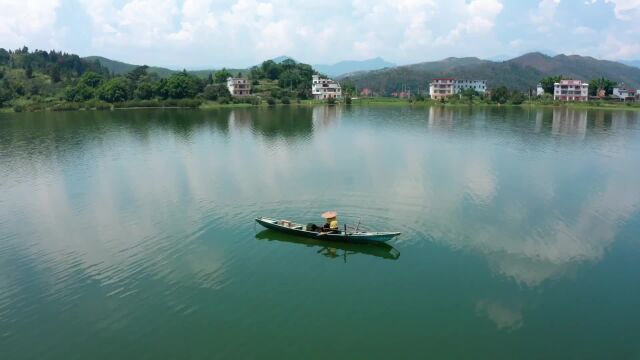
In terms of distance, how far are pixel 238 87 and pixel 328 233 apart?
116031mm

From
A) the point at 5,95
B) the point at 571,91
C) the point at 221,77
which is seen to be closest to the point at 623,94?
the point at 571,91

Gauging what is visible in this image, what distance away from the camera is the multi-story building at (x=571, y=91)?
13238 centimetres

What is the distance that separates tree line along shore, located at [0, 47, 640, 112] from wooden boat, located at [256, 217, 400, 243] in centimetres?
9710

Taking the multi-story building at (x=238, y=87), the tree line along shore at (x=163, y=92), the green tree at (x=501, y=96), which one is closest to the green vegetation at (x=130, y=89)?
the tree line along shore at (x=163, y=92)

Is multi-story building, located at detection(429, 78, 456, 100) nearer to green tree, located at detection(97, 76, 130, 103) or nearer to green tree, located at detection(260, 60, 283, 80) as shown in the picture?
green tree, located at detection(260, 60, 283, 80)

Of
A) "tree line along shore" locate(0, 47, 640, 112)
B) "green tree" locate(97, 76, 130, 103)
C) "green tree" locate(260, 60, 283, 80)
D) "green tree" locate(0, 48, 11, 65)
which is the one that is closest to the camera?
"tree line along shore" locate(0, 47, 640, 112)

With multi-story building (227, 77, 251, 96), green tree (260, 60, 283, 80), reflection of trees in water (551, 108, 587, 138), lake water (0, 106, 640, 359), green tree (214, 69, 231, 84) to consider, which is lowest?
lake water (0, 106, 640, 359)

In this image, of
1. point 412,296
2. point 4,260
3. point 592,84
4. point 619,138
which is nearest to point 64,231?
point 4,260

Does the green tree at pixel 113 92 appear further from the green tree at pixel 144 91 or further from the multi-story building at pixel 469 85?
the multi-story building at pixel 469 85

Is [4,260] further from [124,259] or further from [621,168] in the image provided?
[621,168]

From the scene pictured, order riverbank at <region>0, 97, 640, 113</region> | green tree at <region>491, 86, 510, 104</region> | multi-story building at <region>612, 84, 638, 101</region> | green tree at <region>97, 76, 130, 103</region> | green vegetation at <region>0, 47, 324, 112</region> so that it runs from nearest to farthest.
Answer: riverbank at <region>0, 97, 640, 113</region>
green vegetation at <region>0, 47, 324, 112</region>
green tree at <region>97, 76, 130, 103</region>
green tree at <region>491, 86, 510, 104</region>
multi-story building at <region>612, 84, 638, 101</region>

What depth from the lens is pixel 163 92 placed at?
392 ft

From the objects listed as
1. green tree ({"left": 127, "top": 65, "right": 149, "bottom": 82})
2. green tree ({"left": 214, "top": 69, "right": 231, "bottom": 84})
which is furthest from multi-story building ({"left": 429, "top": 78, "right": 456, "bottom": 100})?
green tree ({"left": 127, "top": 65, "right": 149, "bottom": 82})

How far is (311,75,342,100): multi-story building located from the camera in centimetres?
14250
